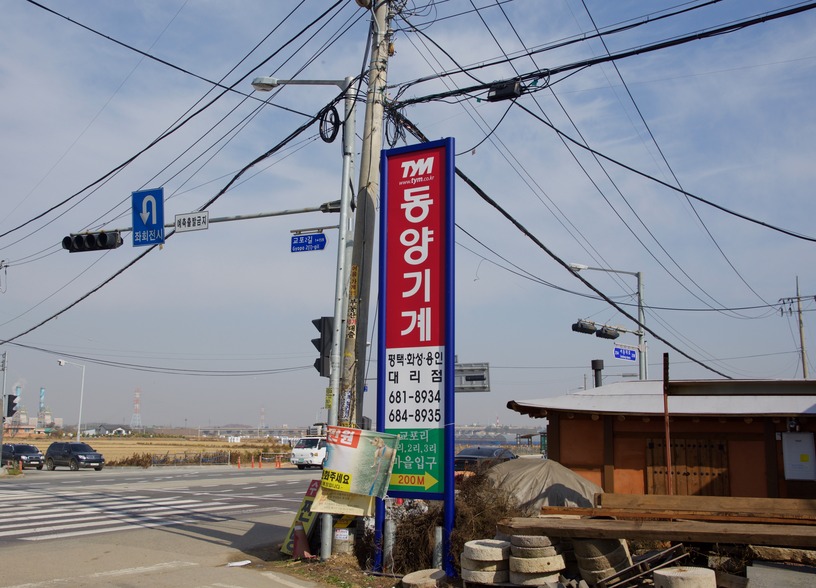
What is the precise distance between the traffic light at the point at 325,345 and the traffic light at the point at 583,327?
15485 millimetres

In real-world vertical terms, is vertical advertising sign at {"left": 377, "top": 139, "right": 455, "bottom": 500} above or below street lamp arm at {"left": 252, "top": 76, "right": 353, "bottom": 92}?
below

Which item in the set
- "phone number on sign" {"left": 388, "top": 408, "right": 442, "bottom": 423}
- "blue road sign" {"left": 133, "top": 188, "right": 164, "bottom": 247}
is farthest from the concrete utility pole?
"blue road sign" {"left": 133, "top": 188, "right": 164, "bottom": 247}

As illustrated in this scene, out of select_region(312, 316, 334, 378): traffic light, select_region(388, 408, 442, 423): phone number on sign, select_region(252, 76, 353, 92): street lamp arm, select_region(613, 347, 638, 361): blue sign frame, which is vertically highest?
select_region(252, 76, 353, 92): street lamp arm

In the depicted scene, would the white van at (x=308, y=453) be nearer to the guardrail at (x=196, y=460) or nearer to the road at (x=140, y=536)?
the guardrail at (x=196, y=460)

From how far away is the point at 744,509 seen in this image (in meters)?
9.16

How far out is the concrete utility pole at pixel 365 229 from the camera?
11.6 metres

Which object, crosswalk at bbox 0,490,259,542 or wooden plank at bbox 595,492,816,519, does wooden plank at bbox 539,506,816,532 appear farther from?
crosswalk at bbox 0,490,259,542

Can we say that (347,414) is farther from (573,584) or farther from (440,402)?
(573,584)

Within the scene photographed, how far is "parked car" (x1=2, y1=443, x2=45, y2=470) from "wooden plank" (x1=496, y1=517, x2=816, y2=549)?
41.7 m

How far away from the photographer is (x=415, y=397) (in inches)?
417

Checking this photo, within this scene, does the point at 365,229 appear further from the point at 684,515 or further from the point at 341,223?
the point at 684,515

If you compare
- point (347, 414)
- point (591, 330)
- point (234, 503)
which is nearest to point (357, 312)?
point (347, 414)

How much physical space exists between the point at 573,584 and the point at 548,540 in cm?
57

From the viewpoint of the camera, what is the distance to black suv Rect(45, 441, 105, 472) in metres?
41.7
